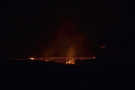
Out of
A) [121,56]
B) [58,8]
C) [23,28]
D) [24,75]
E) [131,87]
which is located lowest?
[131,87]

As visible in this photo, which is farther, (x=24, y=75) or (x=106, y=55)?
(x=106, y=55)

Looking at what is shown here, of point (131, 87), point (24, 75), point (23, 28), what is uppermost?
point (23, 28)

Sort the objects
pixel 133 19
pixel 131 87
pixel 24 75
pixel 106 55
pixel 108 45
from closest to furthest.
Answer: pixel 131 87, pixel 24 75, pixel 106 55, pixel 108 45, pixel 133 19

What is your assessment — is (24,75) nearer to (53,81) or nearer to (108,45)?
(53,81)

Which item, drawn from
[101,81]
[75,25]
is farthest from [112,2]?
[101,81]

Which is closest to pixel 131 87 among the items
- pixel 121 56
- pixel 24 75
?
pixel 121 56

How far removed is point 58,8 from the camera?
417 centimetres

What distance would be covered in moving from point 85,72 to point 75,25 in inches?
53.3

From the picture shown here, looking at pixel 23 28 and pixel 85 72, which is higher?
pixel 23 28

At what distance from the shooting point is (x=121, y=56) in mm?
3377

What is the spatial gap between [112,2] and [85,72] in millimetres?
1705

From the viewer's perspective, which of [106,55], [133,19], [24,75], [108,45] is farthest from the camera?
[133,19]

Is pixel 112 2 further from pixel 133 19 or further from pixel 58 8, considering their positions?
pixel 58 8

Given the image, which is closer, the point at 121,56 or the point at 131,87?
the point at 131,87
